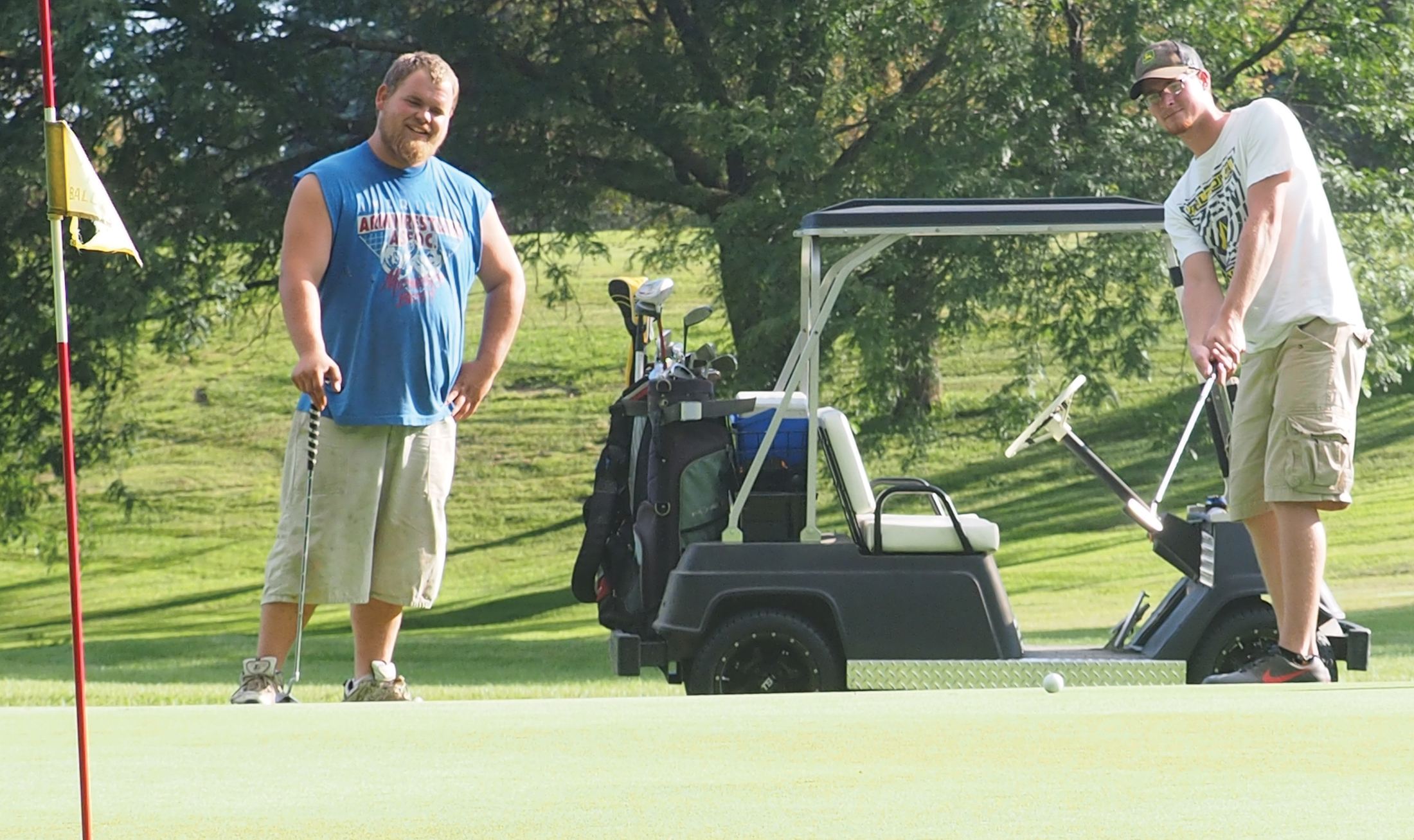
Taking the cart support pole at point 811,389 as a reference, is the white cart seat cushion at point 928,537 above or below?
below

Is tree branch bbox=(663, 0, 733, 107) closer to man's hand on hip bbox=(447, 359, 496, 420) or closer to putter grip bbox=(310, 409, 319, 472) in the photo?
man's hand on hip bbox=(447, 359, 496, 420)

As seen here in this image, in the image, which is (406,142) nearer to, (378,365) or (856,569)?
(378,365)

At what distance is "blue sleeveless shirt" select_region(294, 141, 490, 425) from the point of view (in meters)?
4.36

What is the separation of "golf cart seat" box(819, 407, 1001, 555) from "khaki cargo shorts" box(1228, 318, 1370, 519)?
1.83 meters

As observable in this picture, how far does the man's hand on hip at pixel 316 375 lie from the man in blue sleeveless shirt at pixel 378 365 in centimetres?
8

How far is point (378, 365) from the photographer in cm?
436

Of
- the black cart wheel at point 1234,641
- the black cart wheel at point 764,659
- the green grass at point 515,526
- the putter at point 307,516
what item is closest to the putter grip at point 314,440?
the putter at point 307,516

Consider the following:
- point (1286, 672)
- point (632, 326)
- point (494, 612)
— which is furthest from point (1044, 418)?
point (494, 612)

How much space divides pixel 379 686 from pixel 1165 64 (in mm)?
2407

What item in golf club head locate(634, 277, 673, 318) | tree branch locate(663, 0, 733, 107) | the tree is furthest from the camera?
tree branch locate(663, 0, 733, 107)

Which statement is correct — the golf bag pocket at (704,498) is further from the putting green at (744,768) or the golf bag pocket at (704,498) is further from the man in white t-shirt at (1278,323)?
the putting green at (744,768)

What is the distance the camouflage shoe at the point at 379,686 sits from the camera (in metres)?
4.33

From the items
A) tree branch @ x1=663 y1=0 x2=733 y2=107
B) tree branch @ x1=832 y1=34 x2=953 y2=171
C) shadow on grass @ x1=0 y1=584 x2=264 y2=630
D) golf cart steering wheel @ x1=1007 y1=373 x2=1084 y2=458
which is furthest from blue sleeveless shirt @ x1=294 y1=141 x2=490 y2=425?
shadow on grass @ x1=0 y1=584 x2=264 y2=630

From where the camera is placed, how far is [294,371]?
4.22 m
